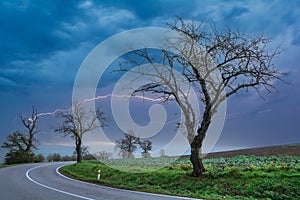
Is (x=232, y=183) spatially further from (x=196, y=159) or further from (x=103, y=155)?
(x=103, y=155)

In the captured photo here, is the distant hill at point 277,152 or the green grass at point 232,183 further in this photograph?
the distant hill at point 277,152

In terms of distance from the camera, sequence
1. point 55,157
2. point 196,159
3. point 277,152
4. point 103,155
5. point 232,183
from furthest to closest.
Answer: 1. point 55,157
2. point 103,155
3. point 277,152
4. point 196,159
5. point 232,183

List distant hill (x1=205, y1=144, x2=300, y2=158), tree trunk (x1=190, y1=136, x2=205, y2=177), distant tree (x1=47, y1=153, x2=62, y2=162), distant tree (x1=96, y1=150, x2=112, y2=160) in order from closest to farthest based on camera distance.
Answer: tree trunk (x1=190, y1=136, x2=205, y2=177), distant hill (x1=205, y1=144, x2=300, y2=158), distant tree (x1=96, y1=150, x2=112, y2=160), distant tree (x1=47, y1=153, x2=62, y2=162)

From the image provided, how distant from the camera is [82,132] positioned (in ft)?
111

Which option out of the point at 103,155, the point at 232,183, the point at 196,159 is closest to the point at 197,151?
the point at 196,159

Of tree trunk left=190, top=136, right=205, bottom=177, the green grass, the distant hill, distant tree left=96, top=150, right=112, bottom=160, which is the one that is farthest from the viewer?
distant tree left=96, top=150, right=112, bottom=160

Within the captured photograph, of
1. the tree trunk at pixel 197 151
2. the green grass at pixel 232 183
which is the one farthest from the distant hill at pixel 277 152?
the tree trunk at pixel 197 151

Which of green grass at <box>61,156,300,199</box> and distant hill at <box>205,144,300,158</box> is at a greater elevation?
distant hill at <box>205,144,300,158</box>

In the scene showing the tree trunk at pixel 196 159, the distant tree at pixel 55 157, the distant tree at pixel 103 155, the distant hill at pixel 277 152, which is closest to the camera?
the tree trunk at pixel 196 159

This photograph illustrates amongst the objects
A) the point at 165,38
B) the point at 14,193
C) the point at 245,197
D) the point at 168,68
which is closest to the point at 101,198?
the point at 14,193

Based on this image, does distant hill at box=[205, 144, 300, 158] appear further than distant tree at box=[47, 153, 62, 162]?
No

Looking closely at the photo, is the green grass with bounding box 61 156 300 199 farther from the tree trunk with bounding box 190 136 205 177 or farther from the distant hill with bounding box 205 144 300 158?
the distant hill with bounding box 205 144 300 158

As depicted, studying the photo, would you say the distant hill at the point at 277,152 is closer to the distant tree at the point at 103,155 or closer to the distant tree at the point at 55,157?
the distant tree at the point at 103,155

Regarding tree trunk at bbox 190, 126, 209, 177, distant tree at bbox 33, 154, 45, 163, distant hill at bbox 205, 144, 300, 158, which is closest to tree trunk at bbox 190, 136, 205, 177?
tree trunk at bbox 190, 126, 209, 177
